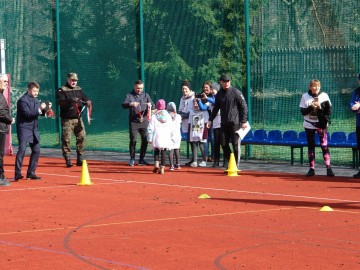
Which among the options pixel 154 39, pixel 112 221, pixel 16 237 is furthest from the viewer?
pixel 154 39

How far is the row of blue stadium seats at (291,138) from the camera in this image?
72.8 feet

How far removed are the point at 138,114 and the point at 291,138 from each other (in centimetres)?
358

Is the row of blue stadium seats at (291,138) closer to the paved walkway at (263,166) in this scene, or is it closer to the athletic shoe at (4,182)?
the paved walkway at (263,166)

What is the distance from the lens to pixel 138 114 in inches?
957

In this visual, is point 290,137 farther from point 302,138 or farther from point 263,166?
point 263,166

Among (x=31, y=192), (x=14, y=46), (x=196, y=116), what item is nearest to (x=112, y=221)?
(x=31, y=192)

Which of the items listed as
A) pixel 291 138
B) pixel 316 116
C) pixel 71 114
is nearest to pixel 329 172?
pixel 316 116

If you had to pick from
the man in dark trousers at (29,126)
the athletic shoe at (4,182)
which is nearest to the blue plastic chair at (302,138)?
the man in dark trousers at (29,126)

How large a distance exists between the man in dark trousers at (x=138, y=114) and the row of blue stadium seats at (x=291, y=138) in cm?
237

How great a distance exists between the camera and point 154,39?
28.4 m

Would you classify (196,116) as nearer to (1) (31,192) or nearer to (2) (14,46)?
(1) (31,192)

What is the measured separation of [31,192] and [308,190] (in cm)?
479

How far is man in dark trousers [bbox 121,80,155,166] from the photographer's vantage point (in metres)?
24.2

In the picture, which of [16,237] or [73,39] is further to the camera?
[73,39]
